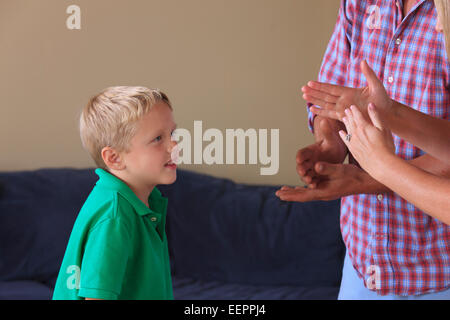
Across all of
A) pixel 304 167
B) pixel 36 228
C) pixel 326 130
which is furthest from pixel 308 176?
pixel 36 228

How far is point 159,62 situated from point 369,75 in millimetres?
1823

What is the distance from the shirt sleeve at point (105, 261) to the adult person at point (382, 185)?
0.31 metres

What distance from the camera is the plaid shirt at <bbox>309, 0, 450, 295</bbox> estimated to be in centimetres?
105

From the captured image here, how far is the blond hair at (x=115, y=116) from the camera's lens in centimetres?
106

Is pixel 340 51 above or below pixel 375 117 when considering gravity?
above

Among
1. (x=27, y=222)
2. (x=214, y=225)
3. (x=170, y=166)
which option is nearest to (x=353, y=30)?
(x=170, y=166)

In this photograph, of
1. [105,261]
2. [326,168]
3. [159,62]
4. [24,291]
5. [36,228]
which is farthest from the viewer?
[159,62]

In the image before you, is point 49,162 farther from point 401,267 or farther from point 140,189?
point 401,267

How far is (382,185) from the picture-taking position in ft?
3.52

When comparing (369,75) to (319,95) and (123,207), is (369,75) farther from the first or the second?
(123,207)

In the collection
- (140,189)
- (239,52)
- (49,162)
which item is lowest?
(49,162)

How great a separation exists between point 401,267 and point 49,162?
6.26 feet

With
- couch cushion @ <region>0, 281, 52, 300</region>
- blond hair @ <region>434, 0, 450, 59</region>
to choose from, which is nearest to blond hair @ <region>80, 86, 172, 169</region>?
blond hair @ <region>434, 0, 450, 59</region>

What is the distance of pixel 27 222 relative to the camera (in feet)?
7.88
